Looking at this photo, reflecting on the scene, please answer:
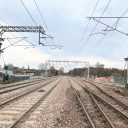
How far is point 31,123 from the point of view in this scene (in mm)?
14594

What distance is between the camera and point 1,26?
4941cm

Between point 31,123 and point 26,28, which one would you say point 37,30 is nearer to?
point 26,28

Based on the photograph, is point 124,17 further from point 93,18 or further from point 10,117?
point 10,117

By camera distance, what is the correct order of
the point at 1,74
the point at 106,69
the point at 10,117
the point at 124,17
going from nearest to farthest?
the point at 10,117 → the point at 124,17 → the point at 1,74 → the point at 106,69

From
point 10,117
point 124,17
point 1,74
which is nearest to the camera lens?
point 10,117

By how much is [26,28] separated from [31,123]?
1391 inches

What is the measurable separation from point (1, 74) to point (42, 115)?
5159 cm

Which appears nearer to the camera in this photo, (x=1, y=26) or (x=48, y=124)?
(x=48, y=124)

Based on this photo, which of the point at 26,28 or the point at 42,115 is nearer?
the point at 42,115

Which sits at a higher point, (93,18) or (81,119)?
(93,18)

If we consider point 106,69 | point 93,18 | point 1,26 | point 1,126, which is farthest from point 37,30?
point 106,69

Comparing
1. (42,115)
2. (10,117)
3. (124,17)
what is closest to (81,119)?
(42,115)

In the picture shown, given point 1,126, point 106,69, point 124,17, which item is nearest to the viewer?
point 1,126

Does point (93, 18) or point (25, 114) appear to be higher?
point (93, 18)
